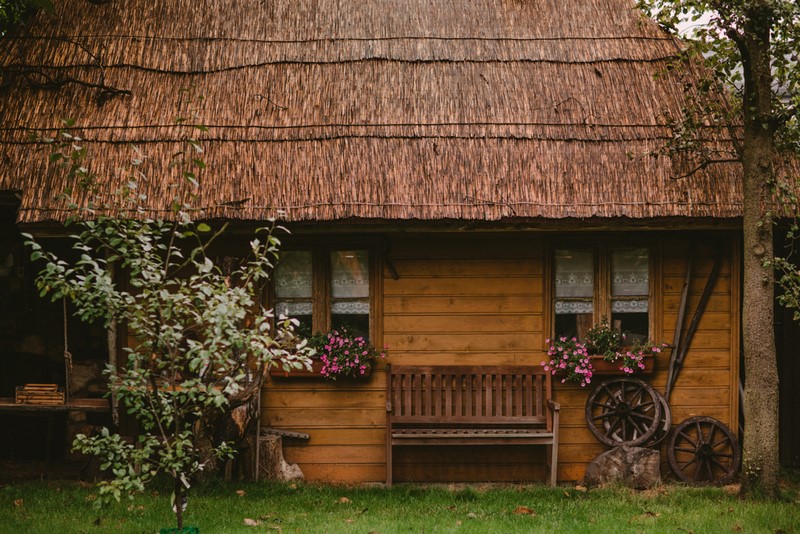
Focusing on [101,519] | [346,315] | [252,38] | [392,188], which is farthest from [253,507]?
[252,38]

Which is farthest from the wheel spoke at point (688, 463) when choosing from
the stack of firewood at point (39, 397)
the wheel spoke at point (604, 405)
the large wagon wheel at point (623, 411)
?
the stack of firewood at point (39, 397)

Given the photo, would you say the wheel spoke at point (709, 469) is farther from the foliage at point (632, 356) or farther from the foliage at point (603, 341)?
the foliage at point (603, 341)

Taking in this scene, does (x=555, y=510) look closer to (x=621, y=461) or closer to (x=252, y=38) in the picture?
(x=621, y=461)

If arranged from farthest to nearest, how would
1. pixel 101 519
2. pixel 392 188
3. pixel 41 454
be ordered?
pixel 41 454 → pixel 392 188 → pixel 101 519

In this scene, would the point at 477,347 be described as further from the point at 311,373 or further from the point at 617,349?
the point at 311,373

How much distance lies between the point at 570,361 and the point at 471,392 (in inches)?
37.6

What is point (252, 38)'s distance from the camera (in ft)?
26.3

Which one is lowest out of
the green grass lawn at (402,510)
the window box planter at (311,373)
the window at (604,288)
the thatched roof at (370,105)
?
the green grass lawn at (402,510)

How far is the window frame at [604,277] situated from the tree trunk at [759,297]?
44.0 inches

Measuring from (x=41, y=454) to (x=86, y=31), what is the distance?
15.3 ft

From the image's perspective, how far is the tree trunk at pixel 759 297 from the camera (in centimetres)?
621

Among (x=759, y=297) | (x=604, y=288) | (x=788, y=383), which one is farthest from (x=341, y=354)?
(x=788, y=383)

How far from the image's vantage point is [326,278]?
24.3ft

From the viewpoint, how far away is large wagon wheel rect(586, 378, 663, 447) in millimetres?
7152
